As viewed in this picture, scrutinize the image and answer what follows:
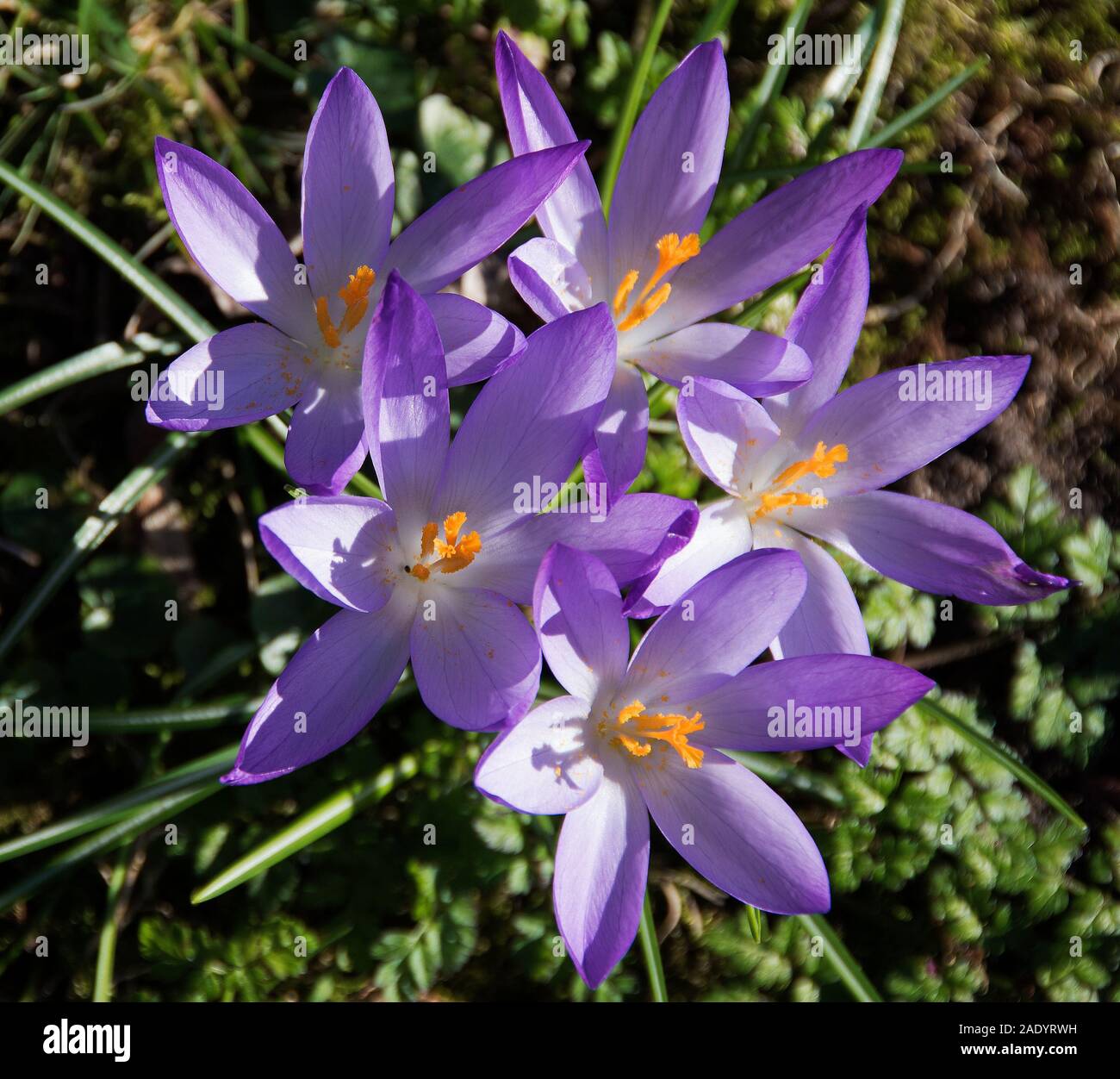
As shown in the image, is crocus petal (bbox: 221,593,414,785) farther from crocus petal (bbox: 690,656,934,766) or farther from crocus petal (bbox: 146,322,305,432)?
crocus petal (bbox: 690,656,934,766)

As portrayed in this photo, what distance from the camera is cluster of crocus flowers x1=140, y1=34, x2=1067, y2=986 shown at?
101 centimetres

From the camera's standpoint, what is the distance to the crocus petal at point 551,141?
112 cm

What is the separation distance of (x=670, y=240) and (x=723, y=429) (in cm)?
26

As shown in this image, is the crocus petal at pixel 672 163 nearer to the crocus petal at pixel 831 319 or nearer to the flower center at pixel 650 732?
the crocus petal at pixel 831 319

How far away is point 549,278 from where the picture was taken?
118cm

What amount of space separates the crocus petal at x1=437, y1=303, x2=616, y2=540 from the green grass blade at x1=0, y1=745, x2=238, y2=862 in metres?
0.58

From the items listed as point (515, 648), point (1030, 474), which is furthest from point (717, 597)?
Answer: point (1030, 474)

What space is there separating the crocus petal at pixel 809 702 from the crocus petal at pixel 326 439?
503 millimetres

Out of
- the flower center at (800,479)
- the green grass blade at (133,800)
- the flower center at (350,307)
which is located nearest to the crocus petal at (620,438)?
the flower center at (800,479)

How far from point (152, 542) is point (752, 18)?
1.49 meters

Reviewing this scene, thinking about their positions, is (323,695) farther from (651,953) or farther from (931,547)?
(931,547)
